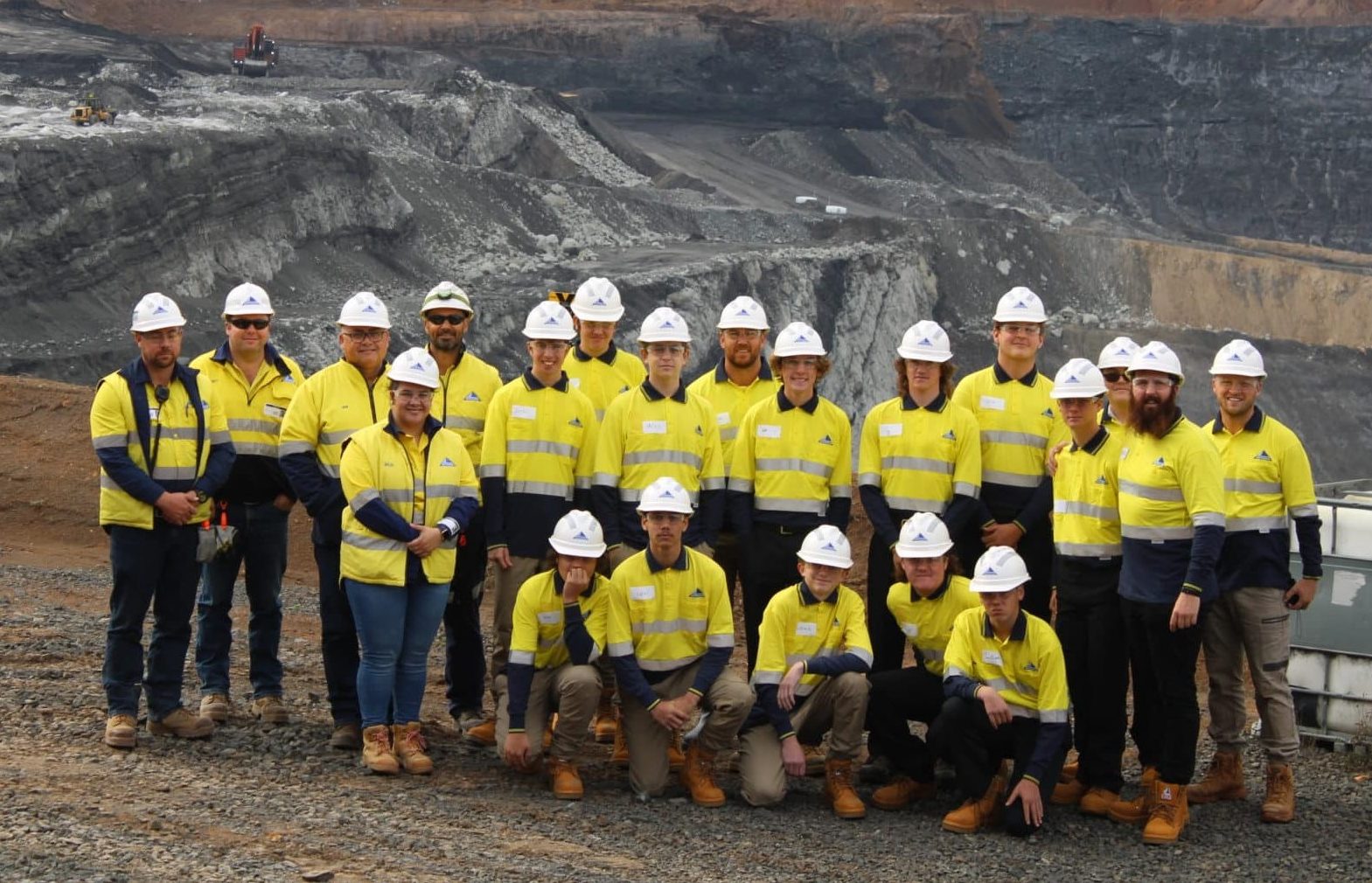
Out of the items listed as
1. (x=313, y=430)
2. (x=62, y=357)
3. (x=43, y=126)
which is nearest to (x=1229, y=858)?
(x=313, y=430)

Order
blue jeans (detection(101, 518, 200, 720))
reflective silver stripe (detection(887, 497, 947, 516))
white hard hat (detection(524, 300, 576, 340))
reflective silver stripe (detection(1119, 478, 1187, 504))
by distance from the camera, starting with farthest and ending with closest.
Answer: reflective silver stripe (detection(887, 497, 947, 516))
white hard hat (detection(524, 300, 576, 340))
blue jeans (detection(101, 518, 200, 720))
reflective silver stripe (detection(1119, 478, 1187, 504))

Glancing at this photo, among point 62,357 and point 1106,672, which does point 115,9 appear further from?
point 1106,672

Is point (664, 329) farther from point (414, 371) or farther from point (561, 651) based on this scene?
point (561, 651)

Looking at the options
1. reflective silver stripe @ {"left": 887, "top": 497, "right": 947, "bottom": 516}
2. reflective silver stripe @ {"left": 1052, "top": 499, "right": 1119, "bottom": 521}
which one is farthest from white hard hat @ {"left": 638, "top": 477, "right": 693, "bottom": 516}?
reflective silver stripe @ {"left": 1052, "top": 499, "right": 1119, "bottom": 521}

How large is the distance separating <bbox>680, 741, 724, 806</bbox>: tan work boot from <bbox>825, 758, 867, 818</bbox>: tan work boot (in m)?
0.50

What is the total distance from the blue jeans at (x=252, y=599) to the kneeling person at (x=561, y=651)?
1373 millimetres

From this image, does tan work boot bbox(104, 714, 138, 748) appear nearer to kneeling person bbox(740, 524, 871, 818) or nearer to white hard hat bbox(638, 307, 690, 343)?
kneeling person bbox(740, 524, 871, 818)

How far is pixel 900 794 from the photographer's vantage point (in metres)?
8.10

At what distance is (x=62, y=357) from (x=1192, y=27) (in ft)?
144

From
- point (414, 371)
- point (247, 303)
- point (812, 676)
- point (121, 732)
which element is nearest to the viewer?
point (414, 371)

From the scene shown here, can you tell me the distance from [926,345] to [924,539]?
44.7 inches

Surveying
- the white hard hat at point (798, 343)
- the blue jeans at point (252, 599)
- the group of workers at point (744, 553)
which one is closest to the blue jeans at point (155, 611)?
the group of workers at point (744, 553)

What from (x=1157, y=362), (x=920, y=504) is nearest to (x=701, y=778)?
(x=920, y=504)

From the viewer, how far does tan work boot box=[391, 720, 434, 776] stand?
7.86 m
